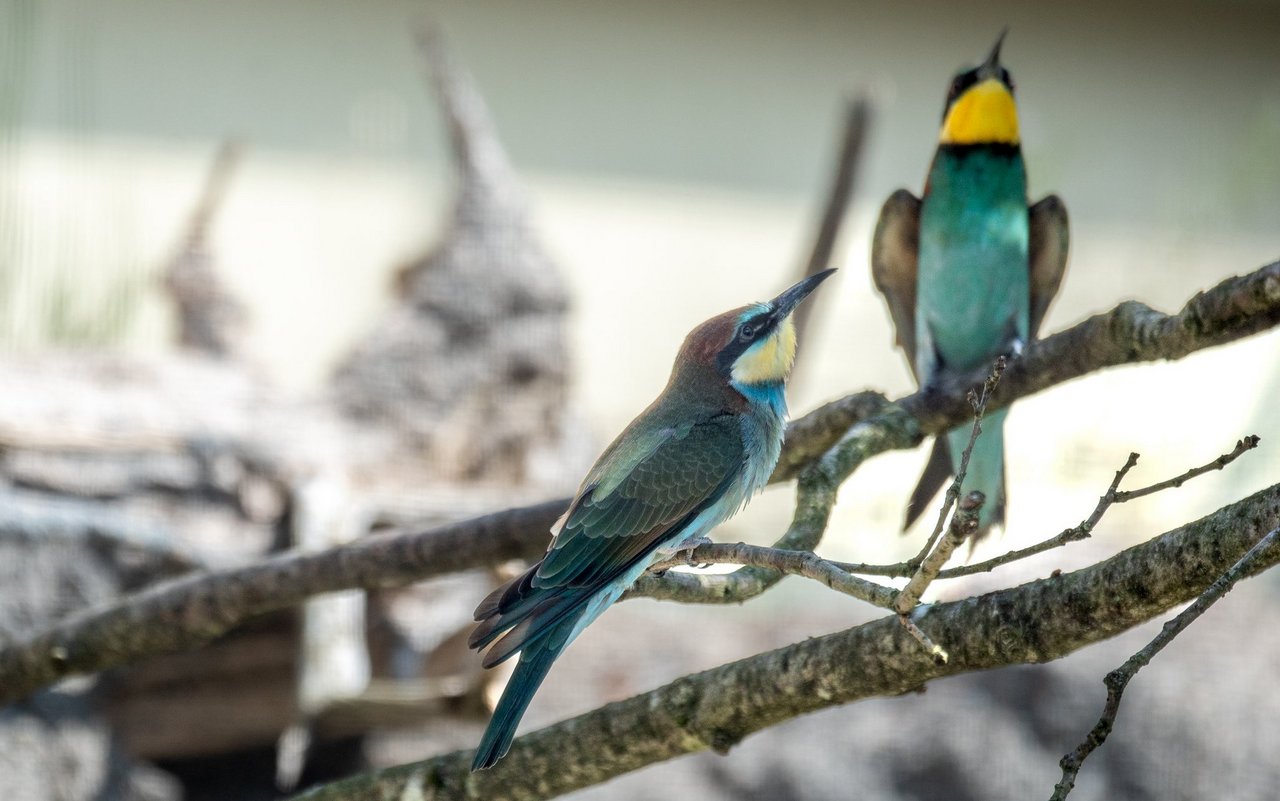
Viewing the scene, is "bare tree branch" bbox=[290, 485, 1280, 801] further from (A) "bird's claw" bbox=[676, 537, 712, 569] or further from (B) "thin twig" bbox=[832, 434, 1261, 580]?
(A) "bird's claw" bbox=[676, 537, 712, 569]

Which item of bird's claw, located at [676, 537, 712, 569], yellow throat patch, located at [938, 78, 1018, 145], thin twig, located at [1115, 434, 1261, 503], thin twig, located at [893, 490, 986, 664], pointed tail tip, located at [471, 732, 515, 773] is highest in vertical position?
yellow throat patch, located at [938, 78, 1018, 145]

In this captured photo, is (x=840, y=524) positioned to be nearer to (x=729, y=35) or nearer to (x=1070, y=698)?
(x=1070, y=698)

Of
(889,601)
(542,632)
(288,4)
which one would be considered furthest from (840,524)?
(889,601)

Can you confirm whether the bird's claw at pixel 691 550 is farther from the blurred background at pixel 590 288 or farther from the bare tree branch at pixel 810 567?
the blurred background at pixel 590 288

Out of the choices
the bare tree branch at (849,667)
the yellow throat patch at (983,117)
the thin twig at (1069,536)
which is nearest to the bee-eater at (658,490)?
the bare tree branch at (849,667)

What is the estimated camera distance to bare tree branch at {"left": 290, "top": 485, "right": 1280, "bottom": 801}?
118 centimetres

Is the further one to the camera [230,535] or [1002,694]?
[1002,694]

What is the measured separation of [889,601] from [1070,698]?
100 inches

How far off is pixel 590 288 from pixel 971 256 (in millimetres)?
1770

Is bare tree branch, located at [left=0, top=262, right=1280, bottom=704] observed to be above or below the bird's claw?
above

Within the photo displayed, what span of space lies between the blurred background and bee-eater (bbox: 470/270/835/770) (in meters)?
1.39

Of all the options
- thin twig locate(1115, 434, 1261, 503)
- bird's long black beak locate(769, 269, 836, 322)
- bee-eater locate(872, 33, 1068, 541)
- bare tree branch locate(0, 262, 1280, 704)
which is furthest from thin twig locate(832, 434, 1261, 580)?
bee-eater locate(872, 33, 1068, 541)

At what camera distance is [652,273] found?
4070 millimetres

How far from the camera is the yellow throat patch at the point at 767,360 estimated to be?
1846 millimetres
